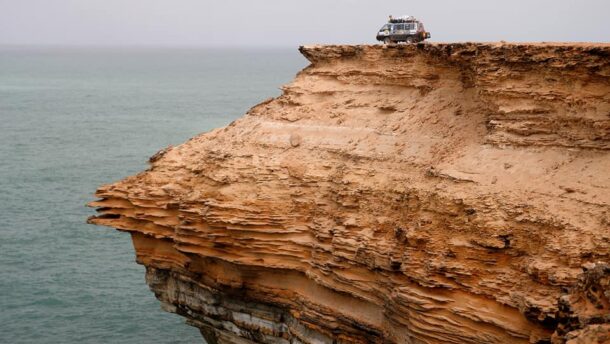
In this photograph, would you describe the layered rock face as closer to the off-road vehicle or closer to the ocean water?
the off-road vehicle

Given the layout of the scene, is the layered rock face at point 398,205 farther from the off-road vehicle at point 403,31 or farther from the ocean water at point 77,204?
the ocean water at point 77,204

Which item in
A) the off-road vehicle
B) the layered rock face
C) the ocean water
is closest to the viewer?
the layered rock face

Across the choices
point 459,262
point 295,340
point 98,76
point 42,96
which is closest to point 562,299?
point 459,262

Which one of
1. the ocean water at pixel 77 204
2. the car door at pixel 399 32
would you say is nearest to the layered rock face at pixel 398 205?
the car door at pixel 399 32

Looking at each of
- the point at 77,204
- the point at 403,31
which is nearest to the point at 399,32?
the point at 403,31

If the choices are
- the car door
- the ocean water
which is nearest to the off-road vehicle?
the car door

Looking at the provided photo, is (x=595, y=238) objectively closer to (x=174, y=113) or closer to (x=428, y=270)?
(x=428, y=270)

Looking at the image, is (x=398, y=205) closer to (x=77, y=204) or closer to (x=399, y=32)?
(x=399, y=32)
